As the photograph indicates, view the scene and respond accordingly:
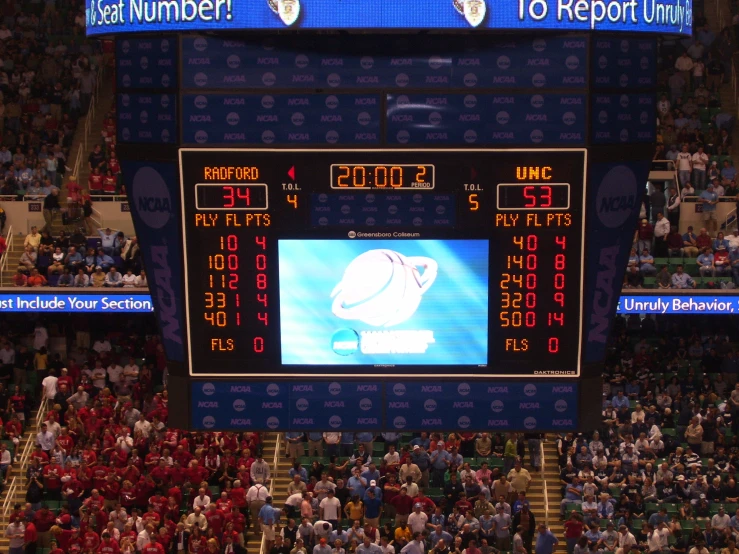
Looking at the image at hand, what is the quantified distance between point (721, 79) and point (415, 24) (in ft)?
70.2

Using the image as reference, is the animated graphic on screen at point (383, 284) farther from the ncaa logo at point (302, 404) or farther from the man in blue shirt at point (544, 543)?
the man in blue shirt at point (544, 543)

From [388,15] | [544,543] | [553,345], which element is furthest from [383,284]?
[544,543]

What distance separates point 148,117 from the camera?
14.8 meters

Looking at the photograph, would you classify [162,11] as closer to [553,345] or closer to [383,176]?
[383,176]

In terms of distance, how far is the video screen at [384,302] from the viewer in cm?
1497

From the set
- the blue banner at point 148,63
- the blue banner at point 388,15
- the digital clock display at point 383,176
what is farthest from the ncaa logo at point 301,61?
the blue banner at point 148,63

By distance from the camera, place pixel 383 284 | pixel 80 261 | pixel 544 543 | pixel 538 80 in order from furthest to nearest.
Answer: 1. pixel 80 261
2. pixel 544 543
3. pixel 383 284
4. pixel 538 80

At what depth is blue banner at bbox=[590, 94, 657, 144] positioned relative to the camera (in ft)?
48.2

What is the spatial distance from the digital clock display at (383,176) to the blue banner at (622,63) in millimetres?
1825

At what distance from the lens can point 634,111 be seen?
1477 centimetres

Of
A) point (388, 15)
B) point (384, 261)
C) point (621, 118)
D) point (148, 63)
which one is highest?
point (388, 15)

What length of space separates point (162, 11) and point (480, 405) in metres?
4.88

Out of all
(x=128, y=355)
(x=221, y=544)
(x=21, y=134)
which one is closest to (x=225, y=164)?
(x=221, y=544)

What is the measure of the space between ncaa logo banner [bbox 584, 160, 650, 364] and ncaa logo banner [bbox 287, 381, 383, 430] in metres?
2.19
